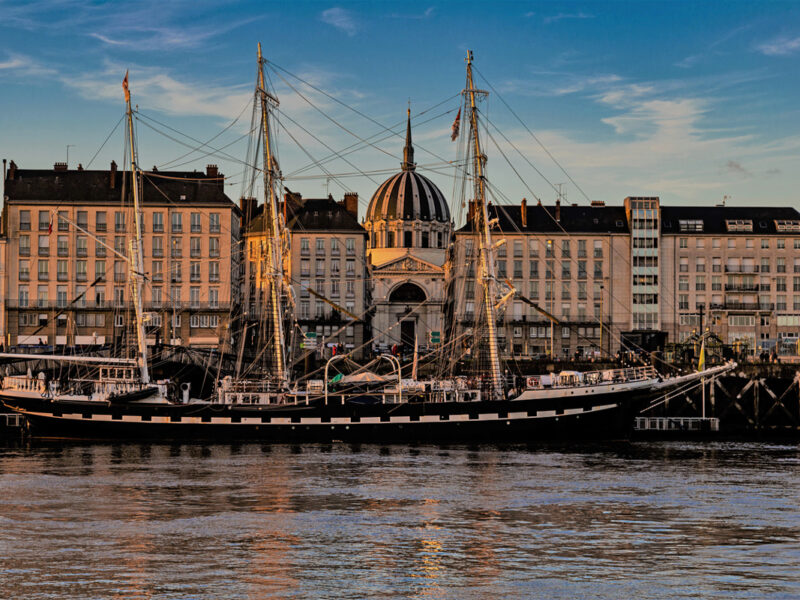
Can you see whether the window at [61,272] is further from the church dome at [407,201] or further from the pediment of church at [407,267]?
the church dome at [407,201]

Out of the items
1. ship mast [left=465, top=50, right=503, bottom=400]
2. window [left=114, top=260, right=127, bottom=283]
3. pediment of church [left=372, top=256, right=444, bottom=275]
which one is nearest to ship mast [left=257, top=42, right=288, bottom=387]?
ship mast [left=465, top=50, right=503, bottom=400]

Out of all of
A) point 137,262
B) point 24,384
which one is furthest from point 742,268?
point 24,384

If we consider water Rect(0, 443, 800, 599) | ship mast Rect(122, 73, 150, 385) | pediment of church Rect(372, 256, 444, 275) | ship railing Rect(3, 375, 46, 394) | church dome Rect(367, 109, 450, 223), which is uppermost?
church dome Rect(367, 109, 450, 223)

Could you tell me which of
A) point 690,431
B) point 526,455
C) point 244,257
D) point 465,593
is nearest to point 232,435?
point 526,455

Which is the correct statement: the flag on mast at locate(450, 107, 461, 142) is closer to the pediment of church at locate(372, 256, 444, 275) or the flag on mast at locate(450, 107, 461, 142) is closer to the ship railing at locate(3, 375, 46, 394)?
the ship railing at locate(3, 375, 46, 394)

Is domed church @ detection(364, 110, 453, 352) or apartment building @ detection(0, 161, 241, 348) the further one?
domed church @ detection(364, 110, 453, 352)

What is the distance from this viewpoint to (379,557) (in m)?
33.2

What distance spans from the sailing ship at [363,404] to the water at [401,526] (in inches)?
396

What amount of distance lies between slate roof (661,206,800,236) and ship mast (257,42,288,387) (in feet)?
218

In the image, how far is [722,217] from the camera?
452 feet

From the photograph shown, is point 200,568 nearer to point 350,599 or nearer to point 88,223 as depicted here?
point 350,599

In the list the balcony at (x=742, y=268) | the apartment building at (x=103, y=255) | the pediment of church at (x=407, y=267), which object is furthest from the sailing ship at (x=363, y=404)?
the pediment of church at (x=407, y=267)

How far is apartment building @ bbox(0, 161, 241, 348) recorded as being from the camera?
12162cm

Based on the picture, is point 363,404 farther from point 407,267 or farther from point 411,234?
point 411,234
